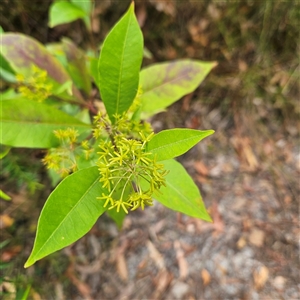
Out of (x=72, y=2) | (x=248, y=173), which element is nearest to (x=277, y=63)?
(x=248, y=173)

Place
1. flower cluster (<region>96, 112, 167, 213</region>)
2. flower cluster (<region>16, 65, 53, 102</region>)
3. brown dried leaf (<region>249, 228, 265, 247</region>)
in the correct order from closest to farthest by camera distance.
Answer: flower cluster (<region>96, 112, 167, 213</region>) → flower cluster (<region>16, 65, 53, 102</region>) → brown dried leaf (<region>249, 228, 265, 247</region>)

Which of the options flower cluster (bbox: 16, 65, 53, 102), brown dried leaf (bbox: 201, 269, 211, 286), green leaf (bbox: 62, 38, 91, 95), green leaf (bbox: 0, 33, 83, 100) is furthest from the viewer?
brown dried leaf (bbox: 201, 269, 211, 286)

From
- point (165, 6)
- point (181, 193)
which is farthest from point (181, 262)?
point (165, 6)

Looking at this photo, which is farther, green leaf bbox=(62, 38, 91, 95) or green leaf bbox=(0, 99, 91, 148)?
green leaf bbox=(62, 38, 91, 95)

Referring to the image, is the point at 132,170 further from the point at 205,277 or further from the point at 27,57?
the point at 205,277

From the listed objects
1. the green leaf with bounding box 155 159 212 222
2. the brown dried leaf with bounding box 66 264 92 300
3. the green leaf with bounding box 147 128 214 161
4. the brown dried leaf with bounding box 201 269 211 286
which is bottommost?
the brown dried leaf with bounding box 66 264 92 300

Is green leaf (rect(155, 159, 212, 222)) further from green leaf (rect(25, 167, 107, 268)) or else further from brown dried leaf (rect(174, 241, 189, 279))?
brown dried leaf (rect(174, 241, 189, 279))

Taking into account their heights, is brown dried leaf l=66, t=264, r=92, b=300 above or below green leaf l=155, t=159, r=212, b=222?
below

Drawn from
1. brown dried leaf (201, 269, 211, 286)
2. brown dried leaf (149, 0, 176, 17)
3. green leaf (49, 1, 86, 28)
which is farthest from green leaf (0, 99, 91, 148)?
brown dried leaf (201, 269, 211, 286)
